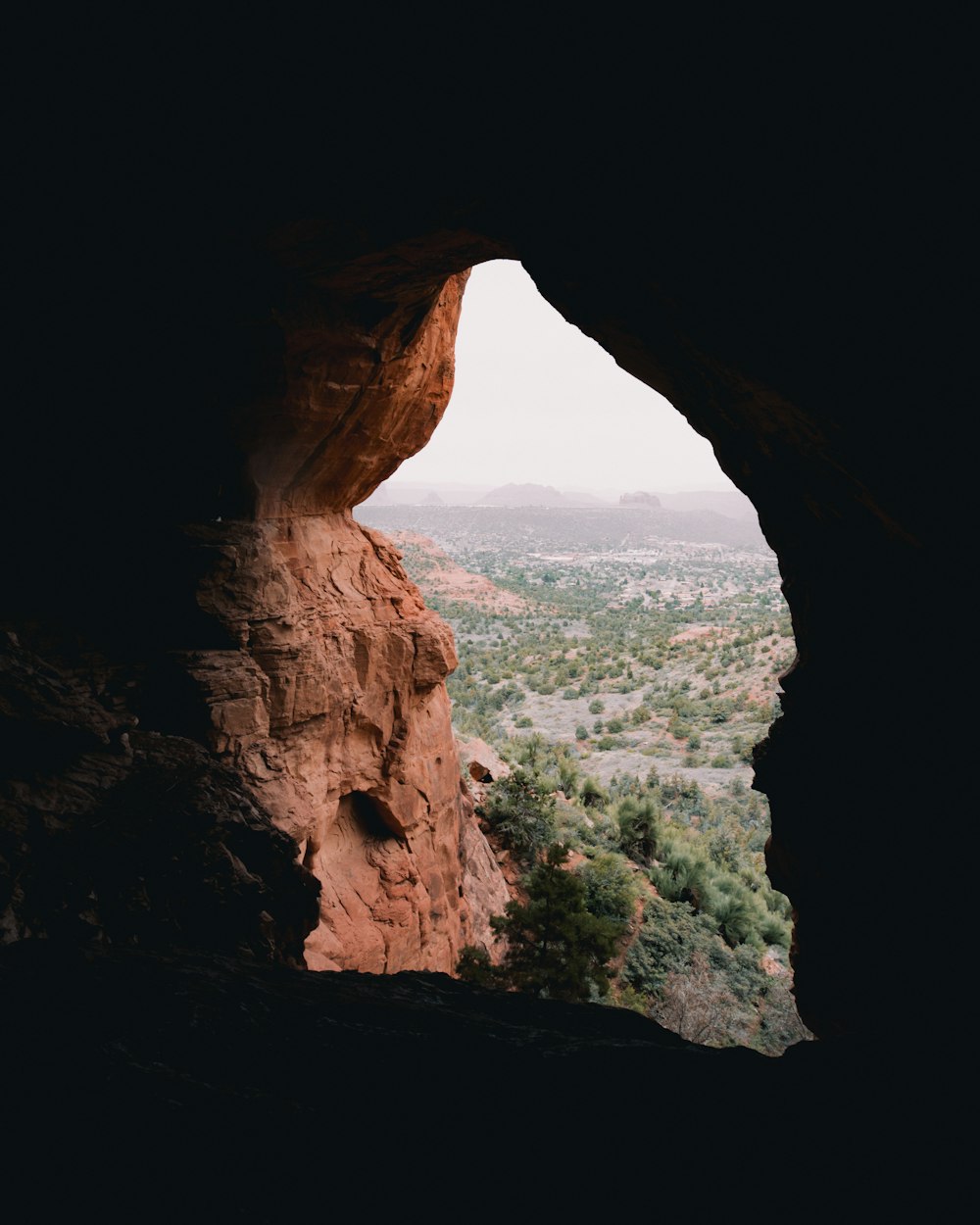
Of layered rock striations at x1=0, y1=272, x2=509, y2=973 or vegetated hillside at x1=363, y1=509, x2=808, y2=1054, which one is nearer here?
layered rock striations at x1=0, y1=272, x2=509, y2=973

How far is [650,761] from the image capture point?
1726 inches

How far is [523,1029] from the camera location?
5.36 m

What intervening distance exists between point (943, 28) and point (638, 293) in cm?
246

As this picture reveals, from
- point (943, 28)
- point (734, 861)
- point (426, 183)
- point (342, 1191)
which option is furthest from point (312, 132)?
point (734, 861)

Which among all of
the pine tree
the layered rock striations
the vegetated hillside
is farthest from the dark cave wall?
the vegetated hillside

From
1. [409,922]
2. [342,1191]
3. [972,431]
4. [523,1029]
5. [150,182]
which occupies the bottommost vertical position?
[409,922]

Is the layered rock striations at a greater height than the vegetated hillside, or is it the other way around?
the layered rock striations

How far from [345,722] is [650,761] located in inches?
1405

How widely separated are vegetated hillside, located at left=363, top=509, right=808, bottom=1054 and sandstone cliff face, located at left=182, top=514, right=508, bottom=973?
2.45 metres

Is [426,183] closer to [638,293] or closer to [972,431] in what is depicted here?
[638,293]

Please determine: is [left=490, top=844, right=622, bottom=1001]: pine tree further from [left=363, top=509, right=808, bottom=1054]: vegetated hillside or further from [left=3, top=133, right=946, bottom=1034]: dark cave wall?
[left=3, top=133, right=946, bottom=1034]: dark cave wall

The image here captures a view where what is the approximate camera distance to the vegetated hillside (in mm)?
17438

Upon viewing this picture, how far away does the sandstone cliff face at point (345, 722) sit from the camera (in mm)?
9906

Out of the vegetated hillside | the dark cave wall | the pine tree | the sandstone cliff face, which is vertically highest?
the dark cave wall
